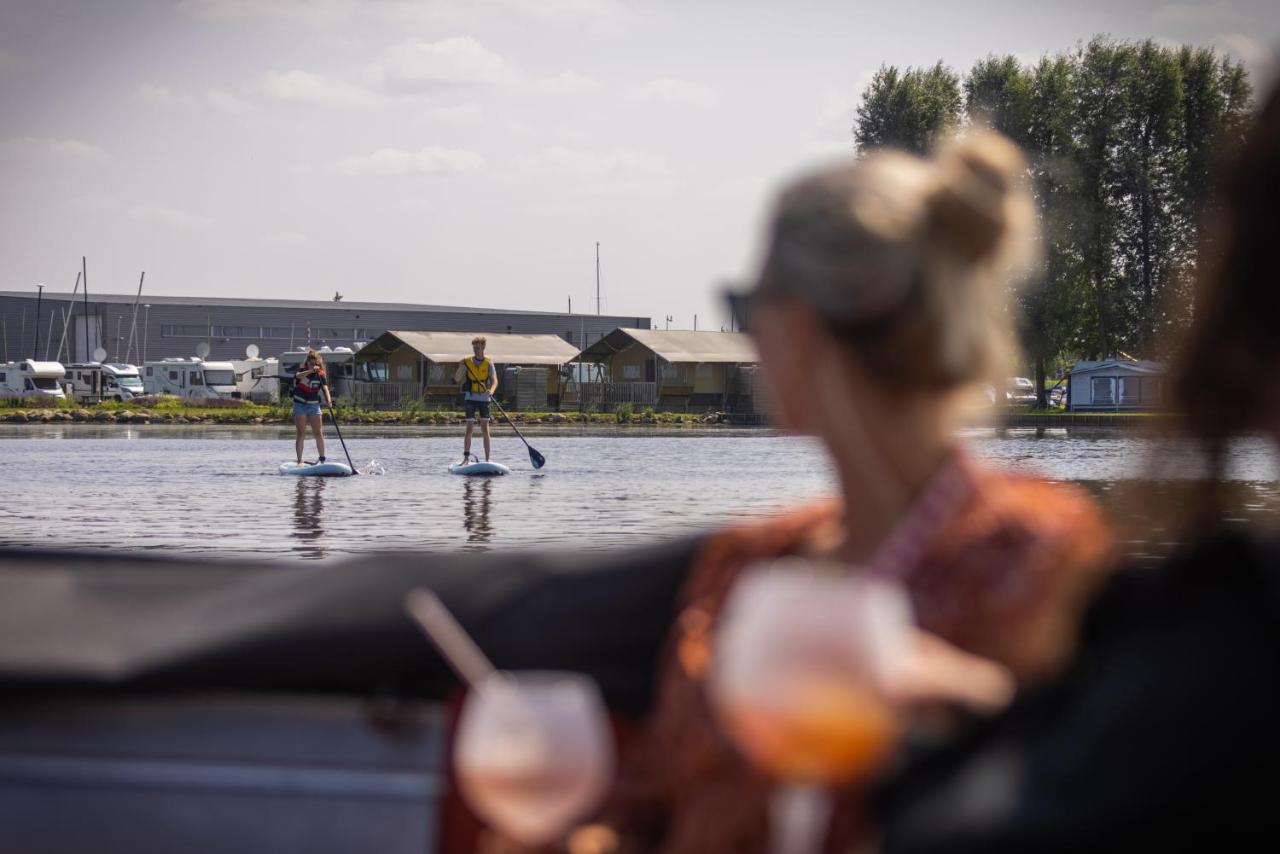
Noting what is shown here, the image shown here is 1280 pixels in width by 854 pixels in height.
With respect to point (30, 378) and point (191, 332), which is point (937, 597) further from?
point (191, 332)

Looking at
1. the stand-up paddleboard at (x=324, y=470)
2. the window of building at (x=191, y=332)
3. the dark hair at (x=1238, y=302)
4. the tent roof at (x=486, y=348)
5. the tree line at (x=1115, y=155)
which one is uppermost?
the tree line at (x=1115, y=155)

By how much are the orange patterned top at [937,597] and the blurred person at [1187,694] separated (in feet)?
0.18

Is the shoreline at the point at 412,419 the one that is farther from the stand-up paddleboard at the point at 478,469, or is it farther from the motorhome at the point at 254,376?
the stand-up paddleboard at the point at 478,469

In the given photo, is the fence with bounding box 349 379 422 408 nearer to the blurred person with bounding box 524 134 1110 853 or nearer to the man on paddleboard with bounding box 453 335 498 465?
the man on paddleboard with bounding box 453 335 498 465

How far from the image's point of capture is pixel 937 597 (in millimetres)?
1599

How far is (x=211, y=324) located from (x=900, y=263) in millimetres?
82478

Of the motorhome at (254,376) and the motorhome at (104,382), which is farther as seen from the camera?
the motorhome at (254,376)

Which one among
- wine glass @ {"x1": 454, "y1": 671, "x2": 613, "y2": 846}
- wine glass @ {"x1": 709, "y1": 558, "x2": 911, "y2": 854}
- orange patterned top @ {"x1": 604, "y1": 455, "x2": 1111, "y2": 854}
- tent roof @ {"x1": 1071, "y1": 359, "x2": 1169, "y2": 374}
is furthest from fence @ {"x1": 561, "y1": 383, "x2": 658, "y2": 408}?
wine glass @ {"x1": 709, "y1": 558, "x2": 911, "y2": 854}

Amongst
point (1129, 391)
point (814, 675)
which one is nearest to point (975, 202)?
point (814, 675)

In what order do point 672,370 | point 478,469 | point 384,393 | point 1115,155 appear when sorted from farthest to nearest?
point 672,370, point 384,393, point 1115,155, point 478,469

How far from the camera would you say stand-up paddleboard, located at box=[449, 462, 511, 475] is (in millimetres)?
20188

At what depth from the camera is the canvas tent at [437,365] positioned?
177 ft

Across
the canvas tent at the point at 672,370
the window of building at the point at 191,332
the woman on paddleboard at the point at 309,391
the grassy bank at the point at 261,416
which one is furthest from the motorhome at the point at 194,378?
the woman on paddleboard at the point at 309,391

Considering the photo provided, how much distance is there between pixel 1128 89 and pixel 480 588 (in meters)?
49.0
